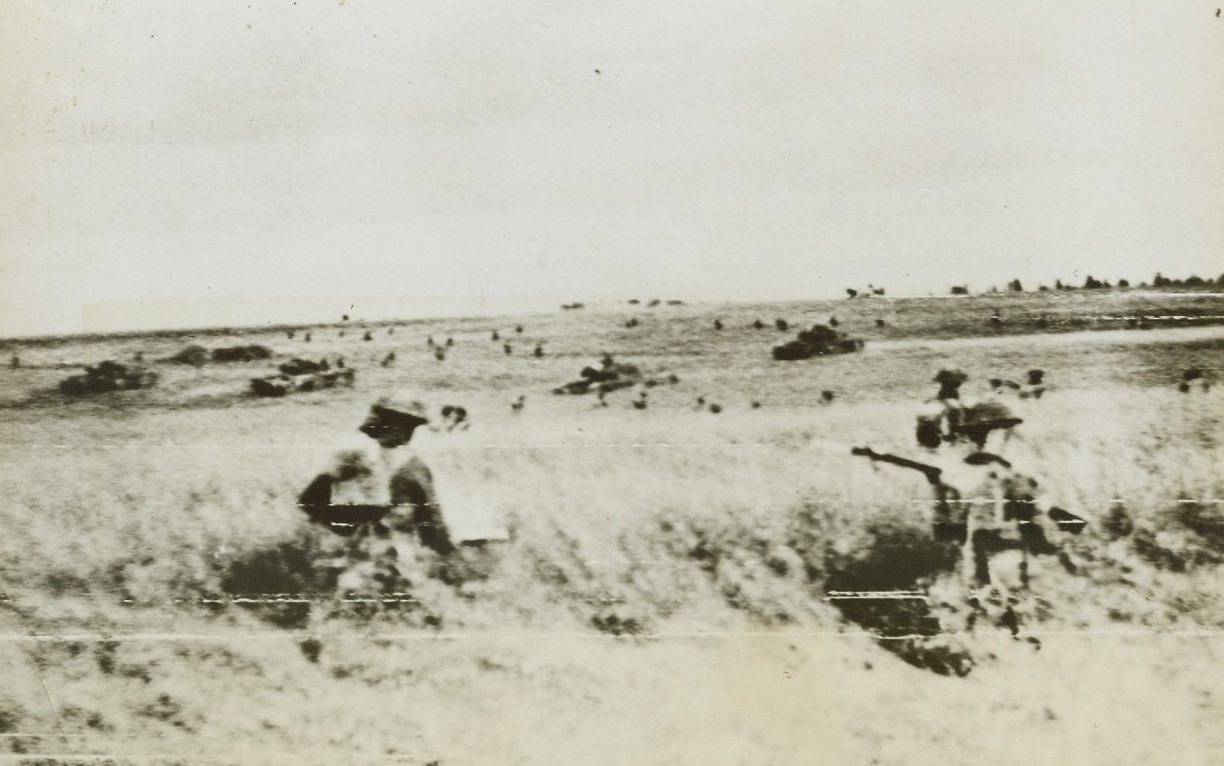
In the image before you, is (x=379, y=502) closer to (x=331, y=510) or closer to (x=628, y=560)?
(x=331, y=510)

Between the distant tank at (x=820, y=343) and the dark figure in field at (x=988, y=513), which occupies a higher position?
the distant tank at (x=820, y=343)

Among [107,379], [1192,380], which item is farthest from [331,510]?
[1192,380]

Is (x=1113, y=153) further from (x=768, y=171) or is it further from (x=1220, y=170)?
(x=768, y=171)

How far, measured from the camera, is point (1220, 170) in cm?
113

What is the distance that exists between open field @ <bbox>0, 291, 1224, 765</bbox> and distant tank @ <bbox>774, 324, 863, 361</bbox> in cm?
2

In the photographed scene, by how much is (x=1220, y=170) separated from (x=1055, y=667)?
83cm

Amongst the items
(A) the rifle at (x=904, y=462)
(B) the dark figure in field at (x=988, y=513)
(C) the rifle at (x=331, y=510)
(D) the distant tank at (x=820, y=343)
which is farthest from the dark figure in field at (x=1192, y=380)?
(C) the rifle at (x=331, y=510)

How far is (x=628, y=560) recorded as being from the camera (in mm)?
1156

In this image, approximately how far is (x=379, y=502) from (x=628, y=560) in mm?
414

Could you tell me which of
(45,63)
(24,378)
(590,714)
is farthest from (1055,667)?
(45,63)

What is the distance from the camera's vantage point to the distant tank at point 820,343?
114 cm

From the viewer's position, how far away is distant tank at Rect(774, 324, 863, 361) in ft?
3.75

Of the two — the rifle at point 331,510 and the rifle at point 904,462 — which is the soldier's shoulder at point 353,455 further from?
the rifle at point 904,462

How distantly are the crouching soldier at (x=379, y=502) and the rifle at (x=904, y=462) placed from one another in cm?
68
